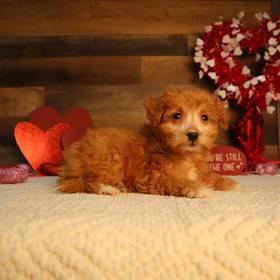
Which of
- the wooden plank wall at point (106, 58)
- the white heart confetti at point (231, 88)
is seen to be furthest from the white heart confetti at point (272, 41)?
the white heart confetti at point (231, 88)

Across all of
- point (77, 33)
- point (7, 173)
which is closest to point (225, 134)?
point (77, 33)

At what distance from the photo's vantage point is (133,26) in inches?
100

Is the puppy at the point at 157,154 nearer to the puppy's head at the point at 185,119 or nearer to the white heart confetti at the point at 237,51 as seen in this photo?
the puppy's head at the point at 185,119

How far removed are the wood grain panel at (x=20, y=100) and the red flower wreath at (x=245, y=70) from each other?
122 centimetres

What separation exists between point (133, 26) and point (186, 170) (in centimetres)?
146

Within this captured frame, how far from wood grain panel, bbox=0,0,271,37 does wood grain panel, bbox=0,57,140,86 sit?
21 centimetres

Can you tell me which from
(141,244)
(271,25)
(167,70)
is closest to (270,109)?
(271,25)

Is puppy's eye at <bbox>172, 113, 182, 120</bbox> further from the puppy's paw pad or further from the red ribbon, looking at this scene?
the red ribbon

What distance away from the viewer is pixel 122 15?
2547 millimetres

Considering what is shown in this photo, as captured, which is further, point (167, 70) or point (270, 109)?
point (167, 70)

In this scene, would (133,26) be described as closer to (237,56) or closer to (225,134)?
(237,56)

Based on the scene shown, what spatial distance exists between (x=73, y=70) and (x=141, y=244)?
1886 millimetres

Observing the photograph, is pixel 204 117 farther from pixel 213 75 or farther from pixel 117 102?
pixel 117 102

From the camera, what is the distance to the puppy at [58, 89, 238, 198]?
1.43 metres
